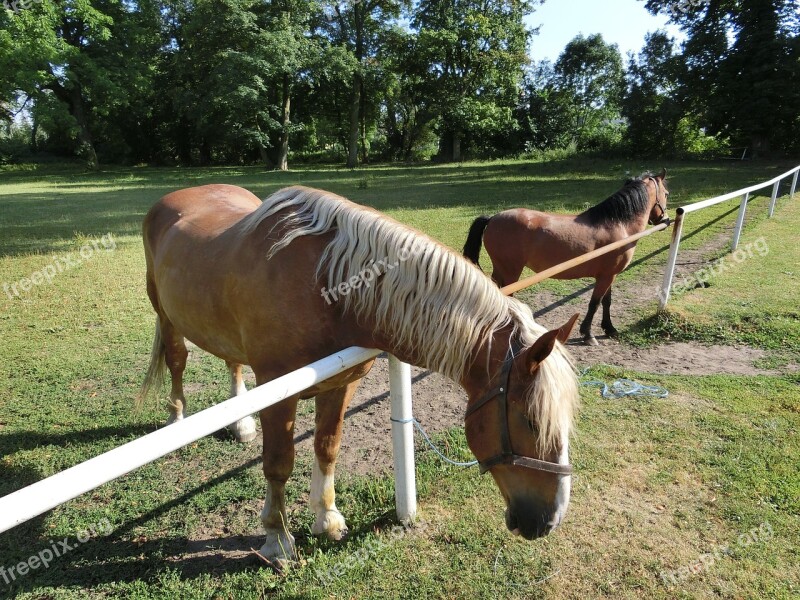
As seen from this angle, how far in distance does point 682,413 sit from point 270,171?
29.2 metres

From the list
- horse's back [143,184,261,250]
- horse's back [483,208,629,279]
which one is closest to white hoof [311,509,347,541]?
horse's back [143,184,261,250]

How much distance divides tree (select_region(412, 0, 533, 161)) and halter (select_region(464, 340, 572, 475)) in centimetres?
3086

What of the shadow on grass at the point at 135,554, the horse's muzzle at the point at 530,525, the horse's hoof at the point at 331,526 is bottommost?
the shadow on grass at the point at 135,554

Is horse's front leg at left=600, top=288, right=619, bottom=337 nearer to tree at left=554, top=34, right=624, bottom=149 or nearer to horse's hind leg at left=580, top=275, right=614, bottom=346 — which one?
horse's hind leg at left=580, top=275, right=614, bottom=346

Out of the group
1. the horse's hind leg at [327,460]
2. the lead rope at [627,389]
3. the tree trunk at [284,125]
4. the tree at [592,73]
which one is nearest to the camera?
the horse's hind leg at [327,460]

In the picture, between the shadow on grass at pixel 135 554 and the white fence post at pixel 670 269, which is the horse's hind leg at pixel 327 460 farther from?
the white fence post at pixel 670 269

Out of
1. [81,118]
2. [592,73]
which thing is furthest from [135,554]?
[592,73]

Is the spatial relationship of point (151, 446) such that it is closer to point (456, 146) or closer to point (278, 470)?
point (278, 470)

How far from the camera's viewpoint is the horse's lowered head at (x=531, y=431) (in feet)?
5.13

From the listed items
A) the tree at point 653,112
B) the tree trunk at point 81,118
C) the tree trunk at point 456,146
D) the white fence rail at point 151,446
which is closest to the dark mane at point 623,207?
the white fence rail at point 151,446

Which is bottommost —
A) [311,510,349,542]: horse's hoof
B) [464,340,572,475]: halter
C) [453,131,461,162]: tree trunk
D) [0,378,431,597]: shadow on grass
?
[0,378,431,597]: shadow on grass

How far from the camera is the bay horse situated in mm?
1609

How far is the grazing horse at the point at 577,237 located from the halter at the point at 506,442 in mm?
3571

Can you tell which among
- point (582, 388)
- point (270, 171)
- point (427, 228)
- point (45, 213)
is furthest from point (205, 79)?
point (582, 388)
